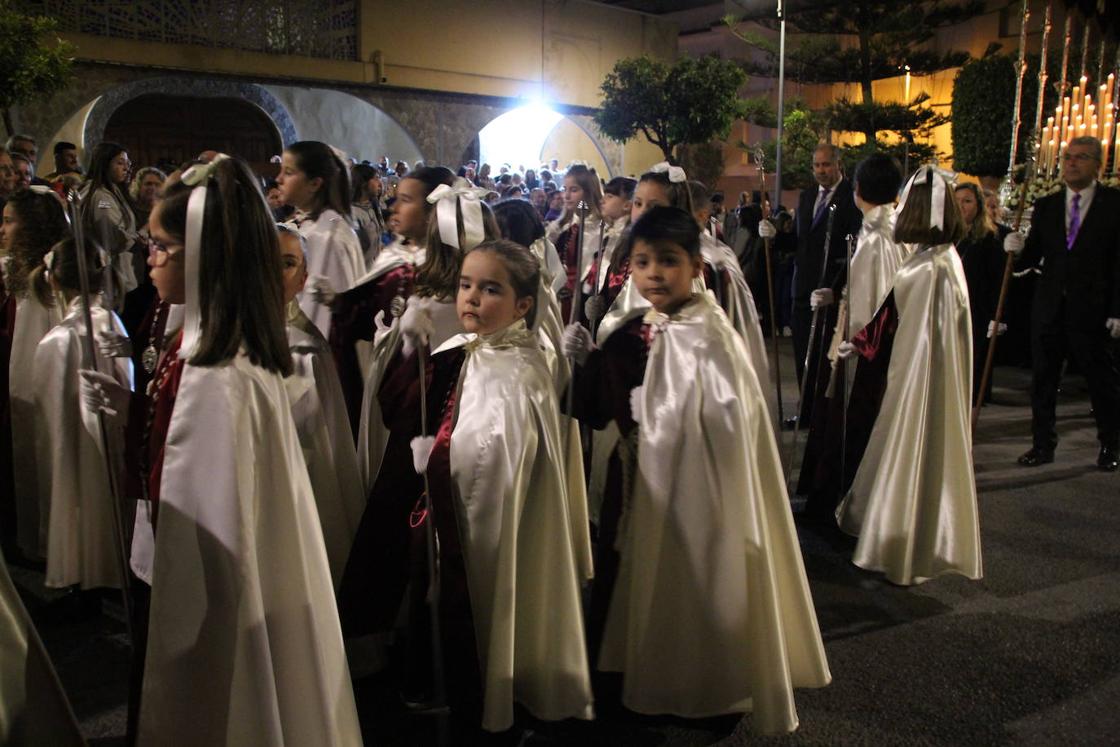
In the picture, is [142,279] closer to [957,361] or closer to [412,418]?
[412,418]

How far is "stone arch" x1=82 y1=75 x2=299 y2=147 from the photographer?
553 inches

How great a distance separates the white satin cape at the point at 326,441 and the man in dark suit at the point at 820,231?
11.9 feet

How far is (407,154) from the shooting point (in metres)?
18.2

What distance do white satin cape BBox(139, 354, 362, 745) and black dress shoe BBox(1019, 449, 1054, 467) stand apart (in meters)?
5.82

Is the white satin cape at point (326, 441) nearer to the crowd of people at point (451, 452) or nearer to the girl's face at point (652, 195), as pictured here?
the crowd of people at point (451, 452)

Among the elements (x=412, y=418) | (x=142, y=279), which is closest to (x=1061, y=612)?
(x=412, y=418)

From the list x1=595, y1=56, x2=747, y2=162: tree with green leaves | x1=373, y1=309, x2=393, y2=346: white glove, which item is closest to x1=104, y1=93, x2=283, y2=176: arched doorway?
x1=595, y1=56, x2=747, y2=162: tree with green leaves

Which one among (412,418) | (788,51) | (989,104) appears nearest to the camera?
(412,418)

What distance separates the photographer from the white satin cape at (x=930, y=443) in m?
4.26

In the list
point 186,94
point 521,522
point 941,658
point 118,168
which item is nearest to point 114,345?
point 521,522

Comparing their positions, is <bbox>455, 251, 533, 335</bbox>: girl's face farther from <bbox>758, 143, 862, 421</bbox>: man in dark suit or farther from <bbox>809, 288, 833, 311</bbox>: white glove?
<bbox>758, 143, 862, 421</bbox>: man in dark suit

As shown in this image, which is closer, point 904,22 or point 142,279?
point 142,279

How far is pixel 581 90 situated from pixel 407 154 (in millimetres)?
5503

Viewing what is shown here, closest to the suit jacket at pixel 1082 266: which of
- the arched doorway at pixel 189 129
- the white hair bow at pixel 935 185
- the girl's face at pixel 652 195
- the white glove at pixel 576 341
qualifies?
the white hair bow at pixel 935 185
